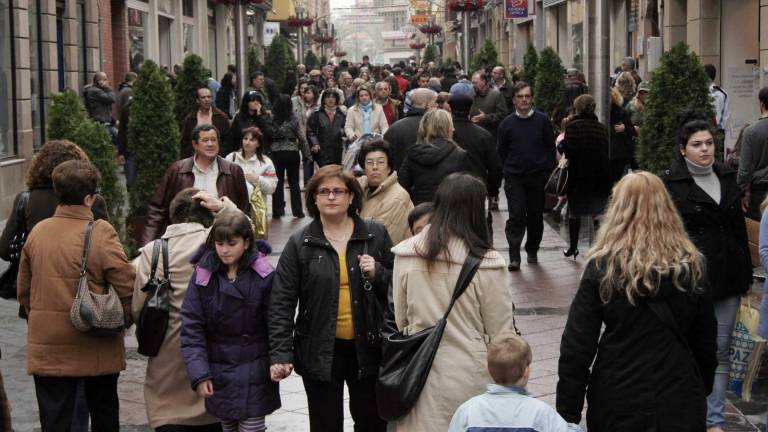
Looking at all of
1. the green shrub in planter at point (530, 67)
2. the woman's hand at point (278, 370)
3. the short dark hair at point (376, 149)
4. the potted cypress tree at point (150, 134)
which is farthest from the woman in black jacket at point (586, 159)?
the green shrub in planter at point (530, 67)

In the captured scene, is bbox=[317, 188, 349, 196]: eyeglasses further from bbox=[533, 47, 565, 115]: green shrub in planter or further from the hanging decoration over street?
the hanging decoration over street

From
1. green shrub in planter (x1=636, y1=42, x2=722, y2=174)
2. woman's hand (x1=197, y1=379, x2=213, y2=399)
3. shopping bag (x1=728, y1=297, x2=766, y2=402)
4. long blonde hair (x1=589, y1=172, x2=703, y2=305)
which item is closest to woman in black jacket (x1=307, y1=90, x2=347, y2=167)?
green shrub in planter (x1=636, y1=42, x2=722, y2=174)

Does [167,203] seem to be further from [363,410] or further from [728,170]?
[728,170]

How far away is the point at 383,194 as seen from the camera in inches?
303

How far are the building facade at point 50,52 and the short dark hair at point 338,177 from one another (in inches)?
283

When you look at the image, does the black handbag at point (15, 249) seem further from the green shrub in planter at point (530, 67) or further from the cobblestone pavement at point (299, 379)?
the green shrub in planter at point (530, 67)

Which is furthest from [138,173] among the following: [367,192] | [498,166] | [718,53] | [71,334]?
[718,53]

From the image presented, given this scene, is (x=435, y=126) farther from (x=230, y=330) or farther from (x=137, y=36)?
(x=137, y=36)

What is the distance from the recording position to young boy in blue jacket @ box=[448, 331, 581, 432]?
14.7 feet

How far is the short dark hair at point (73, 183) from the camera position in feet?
20.8

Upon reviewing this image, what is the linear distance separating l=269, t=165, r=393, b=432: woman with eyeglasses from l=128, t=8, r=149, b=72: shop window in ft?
79.8

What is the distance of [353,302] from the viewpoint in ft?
19.2

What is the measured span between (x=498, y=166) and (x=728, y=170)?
3.80 meters

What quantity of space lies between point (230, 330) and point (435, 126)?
3682 millimetres
